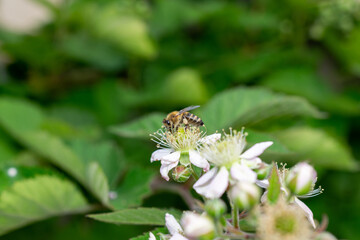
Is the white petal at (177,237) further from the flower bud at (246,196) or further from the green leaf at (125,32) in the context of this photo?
the green leaf at (125,32)

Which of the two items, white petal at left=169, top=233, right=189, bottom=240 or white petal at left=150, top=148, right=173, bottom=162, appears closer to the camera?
white petal at left=169, top=233, right=189, bottom=240

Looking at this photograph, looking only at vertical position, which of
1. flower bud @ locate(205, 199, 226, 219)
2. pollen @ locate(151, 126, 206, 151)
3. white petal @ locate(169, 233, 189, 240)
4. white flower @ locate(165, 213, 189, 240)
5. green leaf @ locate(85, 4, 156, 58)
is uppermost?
green leaf @ locate(85, 4, 156, 58)

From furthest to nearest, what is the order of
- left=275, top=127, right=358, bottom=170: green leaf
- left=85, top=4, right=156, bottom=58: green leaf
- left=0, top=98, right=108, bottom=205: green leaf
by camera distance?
left=85, top=4, right=156, bottom=58: green leaf < left=275, top=127, right=358, bottom=170: green leaf < left=0, top=98, right=108, bottom=205: green leaf

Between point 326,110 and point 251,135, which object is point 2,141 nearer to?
point 251,135

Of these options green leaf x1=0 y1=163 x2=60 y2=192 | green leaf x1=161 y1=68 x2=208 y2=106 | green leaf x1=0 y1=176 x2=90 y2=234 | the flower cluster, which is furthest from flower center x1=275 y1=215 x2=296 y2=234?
green leaf x1=161 y1=68 x2=208 y2=106

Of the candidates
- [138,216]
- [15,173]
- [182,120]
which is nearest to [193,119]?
[182,120]

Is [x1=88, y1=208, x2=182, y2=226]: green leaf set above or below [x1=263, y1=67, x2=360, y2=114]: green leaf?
below

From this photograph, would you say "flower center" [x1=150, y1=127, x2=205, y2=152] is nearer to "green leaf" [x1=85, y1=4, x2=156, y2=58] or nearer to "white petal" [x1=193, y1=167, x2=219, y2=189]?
"white petal" [x1=193, y1=167, x2=219, y2=189]
